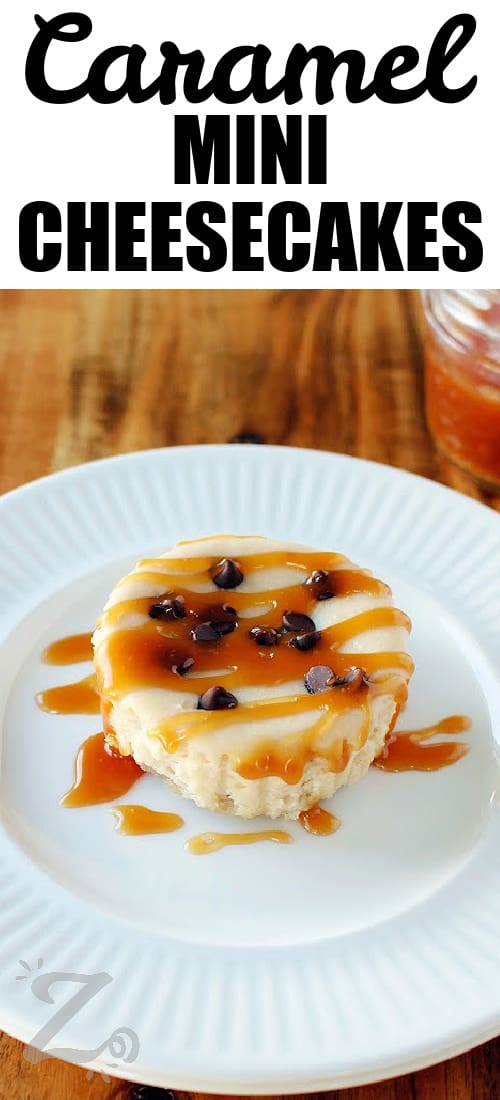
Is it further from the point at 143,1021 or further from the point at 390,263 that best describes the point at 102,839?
the point at 390,263

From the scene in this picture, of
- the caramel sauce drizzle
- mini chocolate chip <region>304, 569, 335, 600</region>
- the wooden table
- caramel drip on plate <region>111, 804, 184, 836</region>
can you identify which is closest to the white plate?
caramel drip on plate <region>111, 804, 184, 836</region>

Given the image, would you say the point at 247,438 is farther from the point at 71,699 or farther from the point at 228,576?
the point at 71,699

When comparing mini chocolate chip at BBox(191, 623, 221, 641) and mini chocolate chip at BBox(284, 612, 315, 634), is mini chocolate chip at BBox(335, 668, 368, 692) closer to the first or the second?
mini chocolate chip at BBox(284, 612, 315, 634)

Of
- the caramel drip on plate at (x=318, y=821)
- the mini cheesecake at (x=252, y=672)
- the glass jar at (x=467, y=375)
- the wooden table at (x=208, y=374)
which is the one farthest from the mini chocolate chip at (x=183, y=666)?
the glass jar at (x=467, y=375)

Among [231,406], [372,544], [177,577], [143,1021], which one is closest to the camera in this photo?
[143,1021]

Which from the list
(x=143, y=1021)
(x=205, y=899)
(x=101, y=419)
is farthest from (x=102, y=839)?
(x=101, y=419)

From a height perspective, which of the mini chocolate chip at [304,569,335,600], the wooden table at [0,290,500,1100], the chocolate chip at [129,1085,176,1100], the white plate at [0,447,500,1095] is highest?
the wooden table at [0,290,500,1100]

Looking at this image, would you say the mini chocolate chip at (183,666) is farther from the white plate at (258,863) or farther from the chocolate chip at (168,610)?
the white plate at (258,863)
